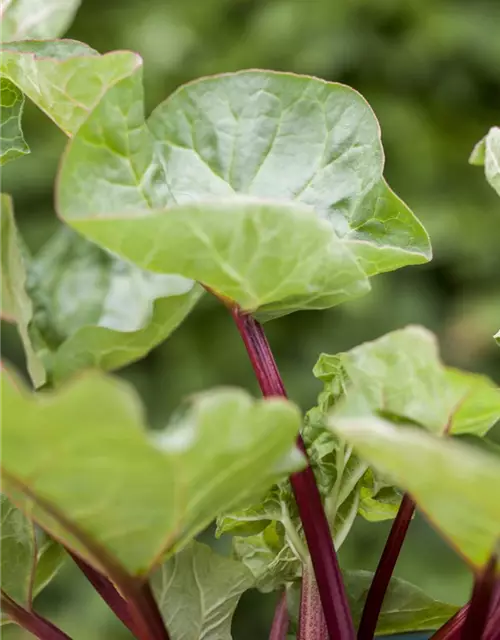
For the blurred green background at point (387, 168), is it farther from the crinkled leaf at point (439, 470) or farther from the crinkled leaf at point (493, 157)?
the crinkled leaf at point (439, 470)

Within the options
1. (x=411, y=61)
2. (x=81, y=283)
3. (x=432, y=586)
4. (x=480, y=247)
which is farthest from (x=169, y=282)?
(x=411, y=61)

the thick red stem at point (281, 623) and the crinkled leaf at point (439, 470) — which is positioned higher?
the crinkled leaf at point (439, 470)

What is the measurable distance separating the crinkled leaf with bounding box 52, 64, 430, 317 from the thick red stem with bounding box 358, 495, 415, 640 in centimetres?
6

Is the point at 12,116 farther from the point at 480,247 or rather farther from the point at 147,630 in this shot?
the point at 480,247

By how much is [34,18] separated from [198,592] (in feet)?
0.67

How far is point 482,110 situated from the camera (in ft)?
4.03

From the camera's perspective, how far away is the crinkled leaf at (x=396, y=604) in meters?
0.30

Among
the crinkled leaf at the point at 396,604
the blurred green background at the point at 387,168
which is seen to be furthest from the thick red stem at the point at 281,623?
the blurred green background at the point at 387,168

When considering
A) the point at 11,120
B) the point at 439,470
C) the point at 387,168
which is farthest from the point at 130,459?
the point at 387,168

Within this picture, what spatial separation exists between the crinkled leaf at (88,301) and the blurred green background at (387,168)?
0.73 m

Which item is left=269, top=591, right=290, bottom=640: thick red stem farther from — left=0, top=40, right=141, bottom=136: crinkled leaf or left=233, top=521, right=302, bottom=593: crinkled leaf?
left=0, top=40, right=141, bottom=136: crinkled leaf

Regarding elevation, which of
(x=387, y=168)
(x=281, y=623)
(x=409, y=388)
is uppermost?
(x=409, y=388)

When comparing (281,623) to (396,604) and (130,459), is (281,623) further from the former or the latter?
(130,459)

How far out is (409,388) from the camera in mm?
207
